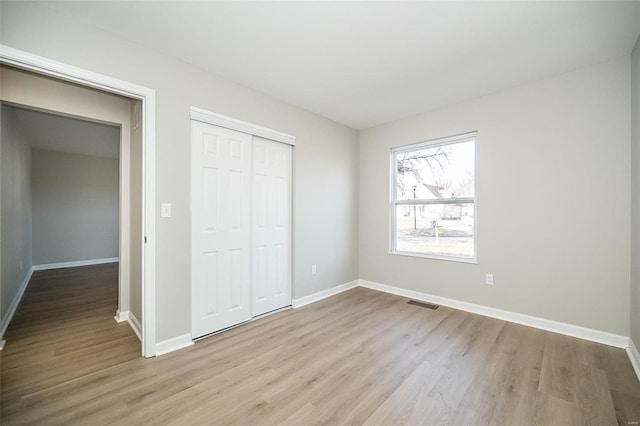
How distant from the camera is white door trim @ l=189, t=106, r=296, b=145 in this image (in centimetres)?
253

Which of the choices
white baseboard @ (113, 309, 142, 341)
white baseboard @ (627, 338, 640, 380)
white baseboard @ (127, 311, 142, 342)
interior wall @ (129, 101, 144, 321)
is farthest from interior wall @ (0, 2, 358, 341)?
white baseboard @ (627, 338, 640, 380)

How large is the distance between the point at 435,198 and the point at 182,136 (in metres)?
3.23

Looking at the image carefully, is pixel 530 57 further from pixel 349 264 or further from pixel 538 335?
pixel 349 264

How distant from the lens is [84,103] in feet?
8.49

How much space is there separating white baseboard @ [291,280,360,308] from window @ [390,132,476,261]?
919 mm

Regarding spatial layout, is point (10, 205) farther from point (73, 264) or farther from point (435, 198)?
point (435, 198)

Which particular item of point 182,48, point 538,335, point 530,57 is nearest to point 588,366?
point 538,335

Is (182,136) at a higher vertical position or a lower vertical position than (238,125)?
lower

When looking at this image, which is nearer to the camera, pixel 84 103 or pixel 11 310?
pixel 84 103

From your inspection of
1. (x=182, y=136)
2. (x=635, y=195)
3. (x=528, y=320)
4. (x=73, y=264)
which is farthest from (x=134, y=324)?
(x=73, y=264)

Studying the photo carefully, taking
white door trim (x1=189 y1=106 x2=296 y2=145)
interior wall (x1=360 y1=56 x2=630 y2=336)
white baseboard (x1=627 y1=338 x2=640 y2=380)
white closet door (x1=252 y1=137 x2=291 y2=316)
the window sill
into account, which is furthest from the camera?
the window sill

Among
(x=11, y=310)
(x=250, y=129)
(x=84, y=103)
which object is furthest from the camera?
(x=11, y=310)

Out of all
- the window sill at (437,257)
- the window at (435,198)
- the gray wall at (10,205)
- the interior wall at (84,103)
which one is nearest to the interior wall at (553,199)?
the window sill at (437,257)

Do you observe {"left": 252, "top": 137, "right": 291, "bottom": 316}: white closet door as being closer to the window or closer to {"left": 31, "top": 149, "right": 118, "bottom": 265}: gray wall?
the window
